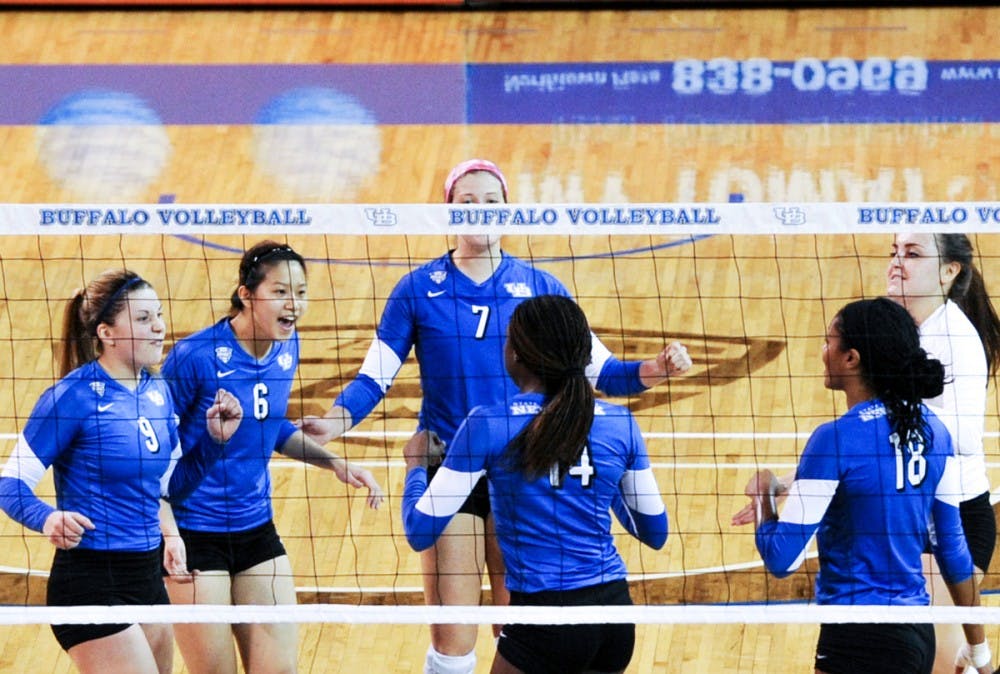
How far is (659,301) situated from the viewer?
1095cm

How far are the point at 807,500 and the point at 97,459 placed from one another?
2.35m

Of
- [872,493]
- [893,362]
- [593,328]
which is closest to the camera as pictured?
[872,493]

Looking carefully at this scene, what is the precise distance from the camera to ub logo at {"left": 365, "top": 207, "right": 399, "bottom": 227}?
625cm

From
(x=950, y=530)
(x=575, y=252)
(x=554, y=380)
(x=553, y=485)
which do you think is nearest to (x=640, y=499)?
(x=553, y=485)

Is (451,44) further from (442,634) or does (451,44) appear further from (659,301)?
(442,634)

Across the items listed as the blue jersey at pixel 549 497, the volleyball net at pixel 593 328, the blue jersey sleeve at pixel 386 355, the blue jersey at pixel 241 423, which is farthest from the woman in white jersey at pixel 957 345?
the blue jersey at pixel 241 423

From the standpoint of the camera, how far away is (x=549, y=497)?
5.38 meters

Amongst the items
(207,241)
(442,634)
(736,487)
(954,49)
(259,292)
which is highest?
(954,49)

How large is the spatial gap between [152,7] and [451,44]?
Result: 291 centimetres

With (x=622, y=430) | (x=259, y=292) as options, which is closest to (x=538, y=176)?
(x=259, y=292)

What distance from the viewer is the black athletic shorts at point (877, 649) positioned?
545cm

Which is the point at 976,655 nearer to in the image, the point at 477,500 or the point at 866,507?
the point at 866,507

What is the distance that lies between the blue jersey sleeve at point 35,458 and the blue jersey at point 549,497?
1.24 m

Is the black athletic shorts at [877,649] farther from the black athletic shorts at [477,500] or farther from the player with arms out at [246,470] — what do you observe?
the player with arms out at [246,470]
